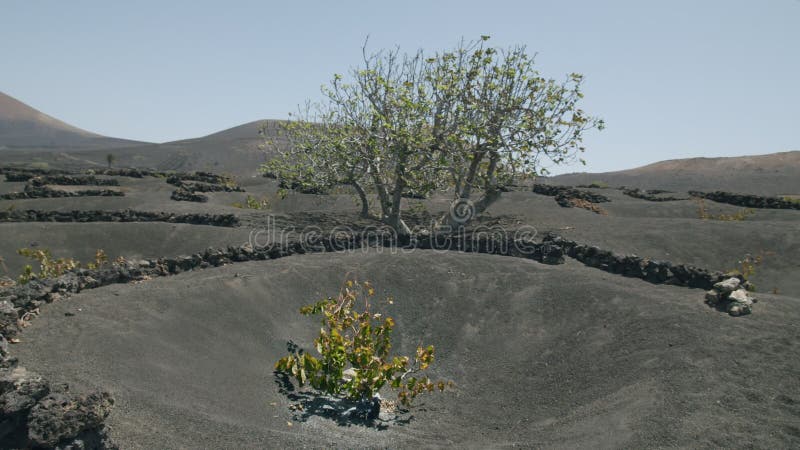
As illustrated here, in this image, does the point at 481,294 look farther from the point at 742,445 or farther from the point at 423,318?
the point at 742,445

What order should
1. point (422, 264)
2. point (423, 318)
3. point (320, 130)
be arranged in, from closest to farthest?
1. point (423, 318)
2. point (422, 264)
3. point (320, 130)

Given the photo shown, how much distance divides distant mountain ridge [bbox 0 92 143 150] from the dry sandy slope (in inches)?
5311

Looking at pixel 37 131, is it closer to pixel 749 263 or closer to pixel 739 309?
pixel 749 263

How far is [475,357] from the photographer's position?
9.21 metres

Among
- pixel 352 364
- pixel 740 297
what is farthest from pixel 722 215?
pixel 352 364

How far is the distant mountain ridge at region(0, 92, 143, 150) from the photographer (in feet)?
445

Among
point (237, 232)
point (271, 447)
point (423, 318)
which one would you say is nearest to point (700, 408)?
point (271, 447)

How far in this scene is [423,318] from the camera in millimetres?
10375

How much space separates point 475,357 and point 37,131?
17162 centimetres

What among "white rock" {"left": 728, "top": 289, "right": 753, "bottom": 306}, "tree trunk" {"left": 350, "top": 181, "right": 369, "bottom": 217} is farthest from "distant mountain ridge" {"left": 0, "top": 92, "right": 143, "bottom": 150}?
"white rock" {"left": 728, "top": 289, "right": 753, "bottom": 306}

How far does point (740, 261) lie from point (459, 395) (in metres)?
10.5

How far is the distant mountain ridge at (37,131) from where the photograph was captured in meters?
136

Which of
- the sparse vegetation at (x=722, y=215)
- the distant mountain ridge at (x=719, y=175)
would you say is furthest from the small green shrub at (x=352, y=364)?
the distant mountain ridge at (x=719, y=175)

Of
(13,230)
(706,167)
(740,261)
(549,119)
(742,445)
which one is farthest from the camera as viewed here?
(706,167)
